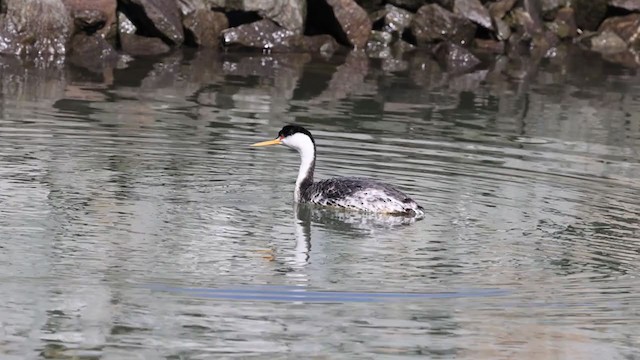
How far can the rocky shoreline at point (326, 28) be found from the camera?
2430cm

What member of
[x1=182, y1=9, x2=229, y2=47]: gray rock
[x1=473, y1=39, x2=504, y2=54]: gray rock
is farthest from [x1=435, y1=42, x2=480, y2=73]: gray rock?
[x1=182, y1=9, x2=229, y2=47]: gray rock

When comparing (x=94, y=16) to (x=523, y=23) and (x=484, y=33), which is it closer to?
(x=484, y=33)

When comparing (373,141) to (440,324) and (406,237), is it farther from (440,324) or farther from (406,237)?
(440,324)

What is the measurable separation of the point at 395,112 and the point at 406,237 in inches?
313

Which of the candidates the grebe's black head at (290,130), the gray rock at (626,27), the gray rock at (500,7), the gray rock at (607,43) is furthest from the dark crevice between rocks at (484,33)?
the grebe's black head at (290,130)

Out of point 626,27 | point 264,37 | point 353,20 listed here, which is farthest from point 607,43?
point 264,37

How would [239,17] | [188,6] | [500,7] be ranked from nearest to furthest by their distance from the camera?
[188,6], [239,17], [500,7]

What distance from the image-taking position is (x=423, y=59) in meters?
27.5

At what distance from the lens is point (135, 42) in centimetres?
2581

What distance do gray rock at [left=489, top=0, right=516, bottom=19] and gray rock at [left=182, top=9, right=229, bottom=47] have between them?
615 cm

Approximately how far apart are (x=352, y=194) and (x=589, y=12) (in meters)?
20.1

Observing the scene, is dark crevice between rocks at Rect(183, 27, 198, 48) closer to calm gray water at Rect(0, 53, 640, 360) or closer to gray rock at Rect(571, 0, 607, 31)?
calm gray water at Rect(0, 53, 640, 360)

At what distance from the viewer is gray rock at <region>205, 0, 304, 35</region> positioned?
2691 cm

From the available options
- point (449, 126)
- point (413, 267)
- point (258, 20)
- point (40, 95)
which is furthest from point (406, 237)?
point (258, 20)
